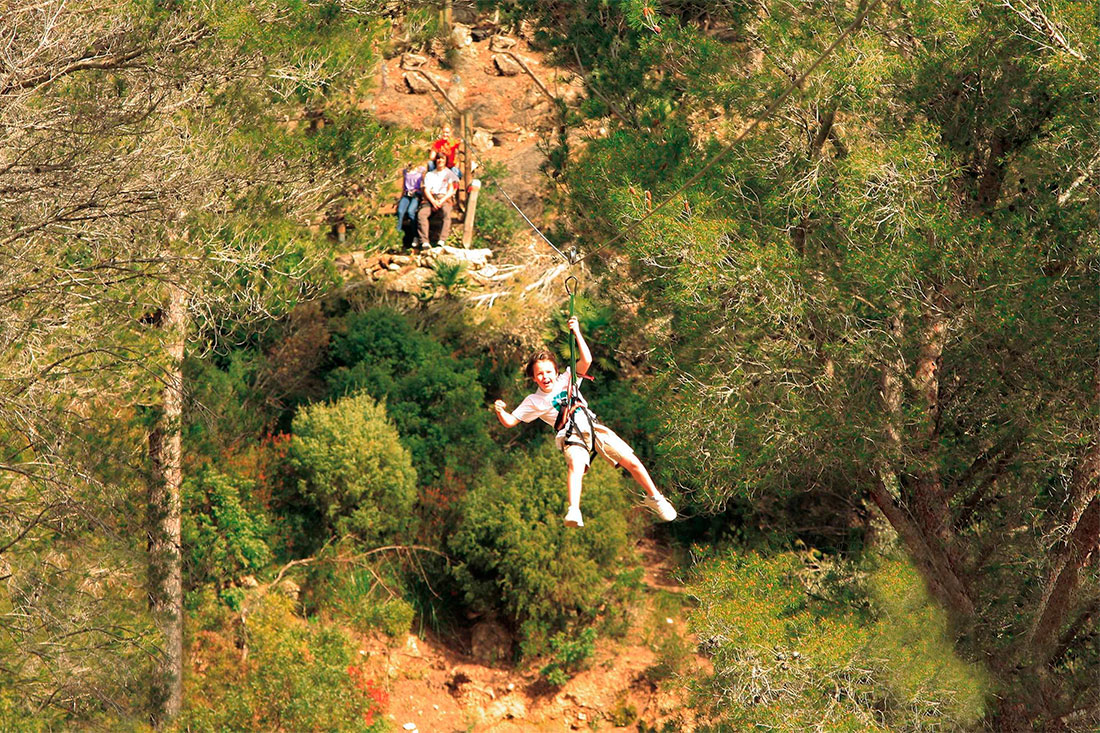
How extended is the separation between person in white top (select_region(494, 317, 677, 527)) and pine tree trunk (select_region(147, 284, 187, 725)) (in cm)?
576

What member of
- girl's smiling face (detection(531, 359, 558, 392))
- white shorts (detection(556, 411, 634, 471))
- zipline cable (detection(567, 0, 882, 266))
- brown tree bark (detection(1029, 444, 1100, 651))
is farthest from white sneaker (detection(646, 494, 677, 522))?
brown tree bark (detection(1029, 444, 1100, 651))

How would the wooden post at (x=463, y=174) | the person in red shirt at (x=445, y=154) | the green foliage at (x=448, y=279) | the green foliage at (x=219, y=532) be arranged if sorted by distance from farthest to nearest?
1. the wooden post at (x=463, y=174)
2. the person in red shirt at (x=445, y=154)
3. the green foliage at (x=448, y=279)
4. the green foliage at (x=219, y=532)

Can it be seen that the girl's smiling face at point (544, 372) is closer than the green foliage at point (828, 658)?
Yes

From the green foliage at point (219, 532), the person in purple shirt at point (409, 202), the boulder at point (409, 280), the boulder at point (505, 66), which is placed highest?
the person in purple shirt at point (409, 202)

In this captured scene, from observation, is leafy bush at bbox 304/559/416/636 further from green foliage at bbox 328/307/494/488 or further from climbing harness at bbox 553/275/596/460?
climbing harness at bbox 553/275/596/460

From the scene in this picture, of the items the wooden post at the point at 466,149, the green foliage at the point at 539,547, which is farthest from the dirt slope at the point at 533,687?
the wooden post at the point at 466,149

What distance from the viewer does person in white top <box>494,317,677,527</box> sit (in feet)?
30.3

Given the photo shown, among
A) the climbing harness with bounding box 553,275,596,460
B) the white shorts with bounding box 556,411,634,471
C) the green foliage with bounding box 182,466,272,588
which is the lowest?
the green foliage with bounding box 182,466,272,588

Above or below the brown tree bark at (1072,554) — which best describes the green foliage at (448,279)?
below

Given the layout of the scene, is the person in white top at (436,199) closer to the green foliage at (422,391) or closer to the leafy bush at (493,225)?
the leafy bush at (493,225)

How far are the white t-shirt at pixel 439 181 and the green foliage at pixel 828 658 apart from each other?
27.2 ft

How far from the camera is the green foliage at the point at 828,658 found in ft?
39.0

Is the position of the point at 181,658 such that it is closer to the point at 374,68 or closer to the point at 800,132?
the point at 374,68

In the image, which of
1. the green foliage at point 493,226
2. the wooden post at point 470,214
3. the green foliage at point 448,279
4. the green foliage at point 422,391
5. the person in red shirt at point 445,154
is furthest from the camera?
the green foliage at point 493,226
